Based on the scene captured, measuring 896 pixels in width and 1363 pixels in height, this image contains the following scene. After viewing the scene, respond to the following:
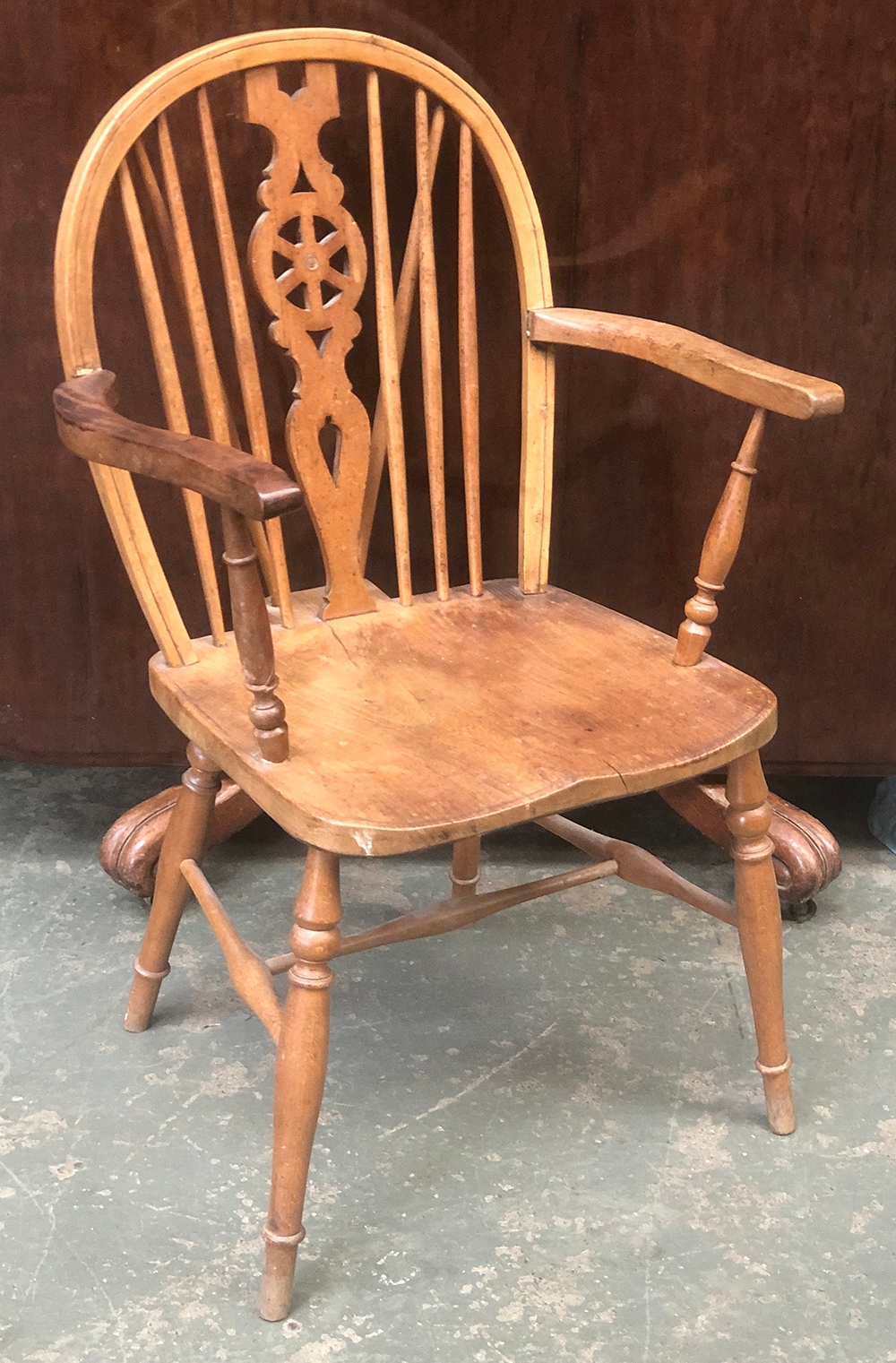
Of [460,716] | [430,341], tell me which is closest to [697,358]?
[430,341]

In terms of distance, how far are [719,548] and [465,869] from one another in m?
0.58

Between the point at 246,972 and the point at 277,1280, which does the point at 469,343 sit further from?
the point at 277,1280

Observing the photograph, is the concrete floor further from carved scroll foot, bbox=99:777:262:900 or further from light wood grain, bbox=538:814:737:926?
light wood grain, bbox=538:814:737:926

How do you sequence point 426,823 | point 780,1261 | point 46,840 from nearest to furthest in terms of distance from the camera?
point 426,823 → point 780,1261 → point 46,840

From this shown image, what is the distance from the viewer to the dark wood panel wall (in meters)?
1.33

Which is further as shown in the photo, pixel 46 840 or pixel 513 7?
pixel 46 840

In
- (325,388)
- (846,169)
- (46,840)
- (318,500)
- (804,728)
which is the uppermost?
(846,169)

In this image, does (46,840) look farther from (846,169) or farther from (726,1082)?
(846,169)

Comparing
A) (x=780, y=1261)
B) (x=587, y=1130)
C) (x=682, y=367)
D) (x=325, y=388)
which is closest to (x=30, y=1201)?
(x=587, y=1130)

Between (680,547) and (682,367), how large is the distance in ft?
1.35

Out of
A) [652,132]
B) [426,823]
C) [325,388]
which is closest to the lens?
[426,823]

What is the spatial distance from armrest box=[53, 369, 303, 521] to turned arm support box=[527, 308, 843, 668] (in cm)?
44

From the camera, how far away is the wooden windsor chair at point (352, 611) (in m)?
1.00

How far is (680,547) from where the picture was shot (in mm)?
1562
